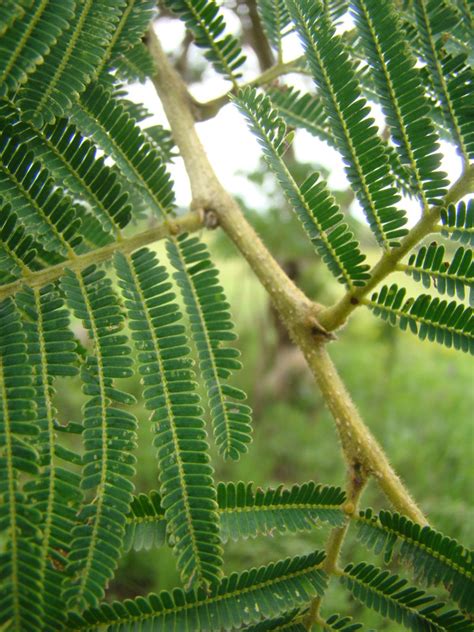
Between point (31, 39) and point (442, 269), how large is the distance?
0.48 metres

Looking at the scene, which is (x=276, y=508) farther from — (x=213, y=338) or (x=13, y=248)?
(x=13, y=248)

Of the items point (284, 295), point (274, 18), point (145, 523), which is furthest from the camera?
point (274, 18)

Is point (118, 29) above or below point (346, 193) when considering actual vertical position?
below

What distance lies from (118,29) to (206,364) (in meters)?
0.43

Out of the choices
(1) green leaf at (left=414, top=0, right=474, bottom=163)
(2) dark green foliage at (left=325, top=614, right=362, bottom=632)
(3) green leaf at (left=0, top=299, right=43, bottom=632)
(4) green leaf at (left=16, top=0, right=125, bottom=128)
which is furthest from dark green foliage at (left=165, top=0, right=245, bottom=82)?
(2) dark green foliage at (left=325, top=614, right=362, bottom=632)

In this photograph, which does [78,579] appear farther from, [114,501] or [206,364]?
[206,364]

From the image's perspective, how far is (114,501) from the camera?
56 centimetres

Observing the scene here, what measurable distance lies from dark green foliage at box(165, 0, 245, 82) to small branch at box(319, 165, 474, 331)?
385 millimetres

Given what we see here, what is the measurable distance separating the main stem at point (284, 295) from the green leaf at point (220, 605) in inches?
5.7

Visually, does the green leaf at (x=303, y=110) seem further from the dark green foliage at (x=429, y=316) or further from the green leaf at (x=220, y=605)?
the green leaf at (x=220, y=605)

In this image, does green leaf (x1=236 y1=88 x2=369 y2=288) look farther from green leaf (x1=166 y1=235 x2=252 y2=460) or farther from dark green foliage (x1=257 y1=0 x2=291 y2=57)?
dark green foliage (x1=257 y1=0 x2=291 y2=57)

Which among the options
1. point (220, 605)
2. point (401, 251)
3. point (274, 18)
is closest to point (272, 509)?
point (220, 605)

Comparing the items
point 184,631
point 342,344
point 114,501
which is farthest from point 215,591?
point 342,344

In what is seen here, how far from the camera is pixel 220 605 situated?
0.61 m
